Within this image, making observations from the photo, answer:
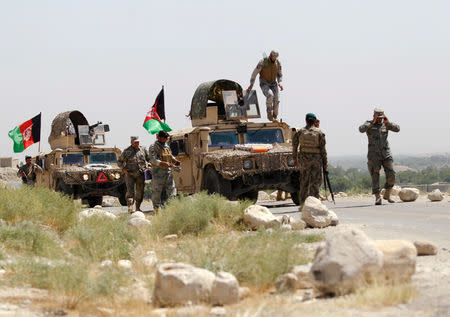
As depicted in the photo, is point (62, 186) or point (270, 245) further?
point (62, 186)

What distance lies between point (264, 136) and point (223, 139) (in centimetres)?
97

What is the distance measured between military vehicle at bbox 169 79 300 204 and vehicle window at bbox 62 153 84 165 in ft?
20.6

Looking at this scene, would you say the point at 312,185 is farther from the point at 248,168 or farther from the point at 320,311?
the point at 320,311

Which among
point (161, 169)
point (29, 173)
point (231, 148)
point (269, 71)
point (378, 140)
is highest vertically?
point (269, 71)

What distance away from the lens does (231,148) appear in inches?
696

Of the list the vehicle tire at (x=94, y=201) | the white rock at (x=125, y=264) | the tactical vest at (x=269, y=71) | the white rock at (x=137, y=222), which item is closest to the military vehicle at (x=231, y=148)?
the tactical vest at (x=269, y=71)

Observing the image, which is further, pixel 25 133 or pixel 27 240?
pixel 25 133

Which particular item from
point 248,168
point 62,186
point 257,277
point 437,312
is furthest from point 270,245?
point 62,186

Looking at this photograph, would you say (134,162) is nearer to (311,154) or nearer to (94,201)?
(311,154)

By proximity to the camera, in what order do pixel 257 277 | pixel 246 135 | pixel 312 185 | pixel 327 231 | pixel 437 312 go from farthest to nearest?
pixel 246 135
pixel 312 185
pixel 327 231
pixel 257 277
pixel 437 312

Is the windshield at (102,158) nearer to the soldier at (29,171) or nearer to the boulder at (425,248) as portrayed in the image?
the soldier at (29,171)

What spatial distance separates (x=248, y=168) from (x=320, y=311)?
424 inches

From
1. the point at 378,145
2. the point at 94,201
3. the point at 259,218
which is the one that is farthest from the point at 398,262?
the point at 94,201

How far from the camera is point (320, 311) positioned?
5.90 m
